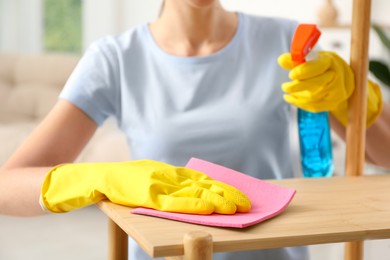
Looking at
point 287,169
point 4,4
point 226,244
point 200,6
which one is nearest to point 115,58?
point 200,6

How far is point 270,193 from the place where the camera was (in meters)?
1.01

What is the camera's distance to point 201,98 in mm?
1522

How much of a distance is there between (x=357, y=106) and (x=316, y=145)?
0.12 metres

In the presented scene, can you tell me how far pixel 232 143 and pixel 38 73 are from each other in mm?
3235

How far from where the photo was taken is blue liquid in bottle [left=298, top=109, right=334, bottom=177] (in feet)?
4.32

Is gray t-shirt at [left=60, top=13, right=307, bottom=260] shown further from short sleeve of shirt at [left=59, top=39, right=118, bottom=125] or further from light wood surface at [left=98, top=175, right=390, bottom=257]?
light wood surface at [left=98, top=175, right=390, bottom=257]

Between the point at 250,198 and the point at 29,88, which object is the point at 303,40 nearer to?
the point at 250,198

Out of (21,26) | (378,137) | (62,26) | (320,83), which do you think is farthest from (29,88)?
(320,83)

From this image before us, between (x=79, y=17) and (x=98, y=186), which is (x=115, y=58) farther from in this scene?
(x=79, y=17)

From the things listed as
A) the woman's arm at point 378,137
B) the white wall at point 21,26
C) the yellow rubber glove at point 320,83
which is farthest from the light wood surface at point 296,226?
the white wall at point 21,26

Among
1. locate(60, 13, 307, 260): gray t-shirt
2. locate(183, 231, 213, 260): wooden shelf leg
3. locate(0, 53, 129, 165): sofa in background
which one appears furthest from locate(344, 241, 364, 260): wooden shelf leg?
locate(0, 53, 129, 165): sofa in background

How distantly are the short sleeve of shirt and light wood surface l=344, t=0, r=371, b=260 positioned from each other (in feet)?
1.73

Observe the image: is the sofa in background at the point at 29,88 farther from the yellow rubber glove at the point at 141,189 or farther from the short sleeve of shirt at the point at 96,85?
the yellow rubber glove at the point at 141,189

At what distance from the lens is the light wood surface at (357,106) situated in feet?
3.89
